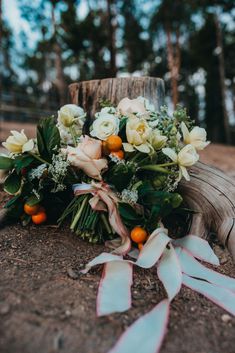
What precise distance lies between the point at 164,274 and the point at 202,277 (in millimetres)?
238

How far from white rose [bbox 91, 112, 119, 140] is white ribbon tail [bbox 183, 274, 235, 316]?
2.85 ft

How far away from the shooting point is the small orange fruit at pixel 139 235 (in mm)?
1822

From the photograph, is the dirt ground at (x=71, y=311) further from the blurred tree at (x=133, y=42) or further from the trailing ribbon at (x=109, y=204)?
the blurred tree at (x=133, y=42)

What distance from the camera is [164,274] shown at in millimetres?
1602

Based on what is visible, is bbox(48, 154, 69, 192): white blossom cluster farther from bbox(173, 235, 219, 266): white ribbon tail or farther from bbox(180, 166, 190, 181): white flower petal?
bbox(173, 235, 219, 266): white ribbon tail

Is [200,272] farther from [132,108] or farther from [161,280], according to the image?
→ [132,108]

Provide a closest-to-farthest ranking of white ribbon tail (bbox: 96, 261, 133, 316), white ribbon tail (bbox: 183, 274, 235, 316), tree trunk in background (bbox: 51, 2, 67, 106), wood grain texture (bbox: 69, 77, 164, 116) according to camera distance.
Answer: white ribbon tail (bbox: 96, 261, 133, 316) → white ribbon tail (bbox: 183, 274, 235, 316) → wood grain texture (bbox: 69, 77, 164, 116) → tree trunk in background (bbox: 51, 2, 67, 106)

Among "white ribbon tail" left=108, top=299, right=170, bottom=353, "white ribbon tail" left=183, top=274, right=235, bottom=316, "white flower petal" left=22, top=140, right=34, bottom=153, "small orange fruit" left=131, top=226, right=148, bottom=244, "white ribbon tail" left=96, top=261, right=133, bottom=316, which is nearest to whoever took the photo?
"white ribbon tail" left=108, top=299, right=170, bottom=353

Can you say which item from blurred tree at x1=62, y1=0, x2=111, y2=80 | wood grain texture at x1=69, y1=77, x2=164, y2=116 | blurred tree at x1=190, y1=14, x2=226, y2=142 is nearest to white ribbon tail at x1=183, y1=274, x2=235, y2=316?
wood grain texture at x1=69, y1=77, x2=164, y2=116

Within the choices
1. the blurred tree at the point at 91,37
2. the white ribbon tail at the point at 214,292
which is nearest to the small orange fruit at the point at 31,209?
the white ribbon tail at the point at 214,292

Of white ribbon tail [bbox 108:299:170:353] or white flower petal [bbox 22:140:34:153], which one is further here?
white flower petal [bbox 22:140:34:153]

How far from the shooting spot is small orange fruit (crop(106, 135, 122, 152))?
192 cm

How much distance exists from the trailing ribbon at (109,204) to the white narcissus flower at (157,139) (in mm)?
368

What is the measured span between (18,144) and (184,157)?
95 centimetres
